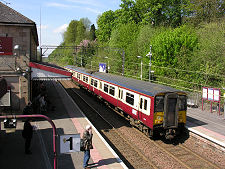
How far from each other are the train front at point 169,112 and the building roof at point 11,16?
9.51 meters

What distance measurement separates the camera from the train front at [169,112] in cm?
1184

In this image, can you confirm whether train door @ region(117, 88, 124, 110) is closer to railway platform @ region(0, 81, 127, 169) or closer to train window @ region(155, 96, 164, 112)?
railway platform @ region(0, 81, 127, 169)

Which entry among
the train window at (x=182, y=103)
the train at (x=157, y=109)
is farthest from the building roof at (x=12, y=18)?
the train window at (x=182, y=103)

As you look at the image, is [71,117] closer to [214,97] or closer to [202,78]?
[214,97]

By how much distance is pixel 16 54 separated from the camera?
14.5 metres

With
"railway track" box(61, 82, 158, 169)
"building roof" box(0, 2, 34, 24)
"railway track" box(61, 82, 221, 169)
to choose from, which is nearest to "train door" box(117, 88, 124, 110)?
"railway track" box(61, 82, 158, 169)

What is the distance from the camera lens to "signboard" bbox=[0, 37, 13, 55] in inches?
563

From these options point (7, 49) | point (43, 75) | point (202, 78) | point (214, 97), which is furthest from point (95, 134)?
point (202, 78)

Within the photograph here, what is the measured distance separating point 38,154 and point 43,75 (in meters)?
6.51

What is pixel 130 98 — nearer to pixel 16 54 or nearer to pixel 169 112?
pixel 169 112

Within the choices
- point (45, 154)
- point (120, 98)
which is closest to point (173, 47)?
point (120, 98)

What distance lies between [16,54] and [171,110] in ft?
33.5

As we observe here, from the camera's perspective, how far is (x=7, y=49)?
14414mm

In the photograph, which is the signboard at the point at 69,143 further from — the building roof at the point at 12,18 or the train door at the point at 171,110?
the building roof at the point at 12,18
